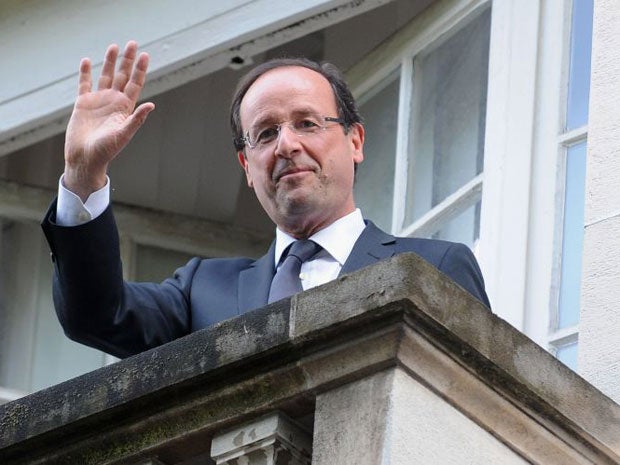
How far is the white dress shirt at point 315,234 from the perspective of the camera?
200 inches

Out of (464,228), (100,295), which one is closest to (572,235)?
(464,228)

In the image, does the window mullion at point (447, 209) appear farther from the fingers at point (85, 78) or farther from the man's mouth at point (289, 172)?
the fingers at point (85, 78)

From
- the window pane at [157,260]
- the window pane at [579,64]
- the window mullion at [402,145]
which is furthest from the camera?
the window pane at [157,260]

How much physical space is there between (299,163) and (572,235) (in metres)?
1.36

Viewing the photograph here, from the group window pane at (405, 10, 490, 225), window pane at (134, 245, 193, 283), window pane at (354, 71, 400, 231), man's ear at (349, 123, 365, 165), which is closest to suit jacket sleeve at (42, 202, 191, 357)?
man's ear at (349, 123, 365, 165)

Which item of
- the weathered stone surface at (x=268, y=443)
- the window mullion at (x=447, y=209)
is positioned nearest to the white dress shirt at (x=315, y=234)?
the weathered stone surface at (x=268, y=443)

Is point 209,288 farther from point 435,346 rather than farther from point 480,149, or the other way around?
point 480,149

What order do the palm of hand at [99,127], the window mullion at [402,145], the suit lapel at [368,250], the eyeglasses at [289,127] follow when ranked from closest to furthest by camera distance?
1. the palm of hand at [99,127]
2. the suit lapel at [368,250]
3. the eyeglasses at [289,127]
4. the window mullion at [402,145]

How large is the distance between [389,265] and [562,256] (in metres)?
2.34

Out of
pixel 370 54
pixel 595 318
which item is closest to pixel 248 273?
pixel 595 318

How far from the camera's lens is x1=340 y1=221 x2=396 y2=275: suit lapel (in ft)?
16.8

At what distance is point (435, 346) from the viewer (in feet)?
13.7

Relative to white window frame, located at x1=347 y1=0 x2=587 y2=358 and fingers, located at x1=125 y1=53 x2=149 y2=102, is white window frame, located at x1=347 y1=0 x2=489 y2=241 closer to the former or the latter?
white window frame, located at x1=347 y1=0 x2=587 y2=358

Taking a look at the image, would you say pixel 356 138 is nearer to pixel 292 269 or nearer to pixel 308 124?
pixel 308 124
